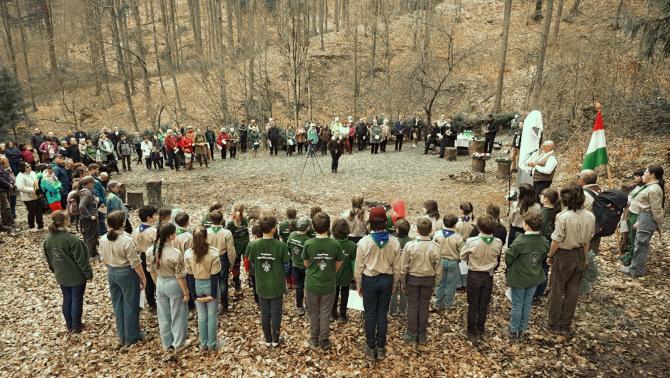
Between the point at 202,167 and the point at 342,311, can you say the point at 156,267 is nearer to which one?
the point at 342,311

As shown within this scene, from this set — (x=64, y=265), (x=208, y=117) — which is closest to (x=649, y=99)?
(x=64, y=265)

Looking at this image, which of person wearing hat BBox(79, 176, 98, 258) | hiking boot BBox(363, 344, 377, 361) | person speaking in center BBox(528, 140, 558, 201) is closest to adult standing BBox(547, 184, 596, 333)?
hiking boot BBox(363, 344, 377, 361)

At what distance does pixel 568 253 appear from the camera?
17.0 ft

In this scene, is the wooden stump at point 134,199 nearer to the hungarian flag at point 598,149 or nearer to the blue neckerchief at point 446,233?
the blue neckerchief at point 446,233

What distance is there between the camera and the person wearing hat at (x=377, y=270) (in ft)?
15.3

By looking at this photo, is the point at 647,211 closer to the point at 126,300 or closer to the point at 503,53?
the point at 126,300

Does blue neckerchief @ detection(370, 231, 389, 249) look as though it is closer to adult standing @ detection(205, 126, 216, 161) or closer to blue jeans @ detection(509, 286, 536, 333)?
blue jeans @ detection(509, 286, 536, 333)

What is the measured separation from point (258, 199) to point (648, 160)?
1200cm

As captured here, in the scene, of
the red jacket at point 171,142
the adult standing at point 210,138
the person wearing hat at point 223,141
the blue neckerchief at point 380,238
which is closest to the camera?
the blue neckerchief at point 380,238

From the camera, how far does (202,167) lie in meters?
17.6

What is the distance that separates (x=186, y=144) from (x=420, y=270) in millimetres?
14117

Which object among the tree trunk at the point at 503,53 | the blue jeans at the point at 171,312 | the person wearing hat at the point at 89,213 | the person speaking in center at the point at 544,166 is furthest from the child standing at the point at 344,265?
the tree trunk at the point at 503,53

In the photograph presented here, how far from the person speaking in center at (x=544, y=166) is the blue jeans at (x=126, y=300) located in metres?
7.22

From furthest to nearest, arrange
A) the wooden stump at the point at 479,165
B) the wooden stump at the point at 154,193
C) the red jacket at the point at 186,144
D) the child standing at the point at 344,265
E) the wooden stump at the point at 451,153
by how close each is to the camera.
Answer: the wooden stump at the point at 451,153
the red jacket at the point at 186,144
the wooden stump at the point at 479,165
the wooden stump at the point at 154,193
the child standing at the point at 344,265
